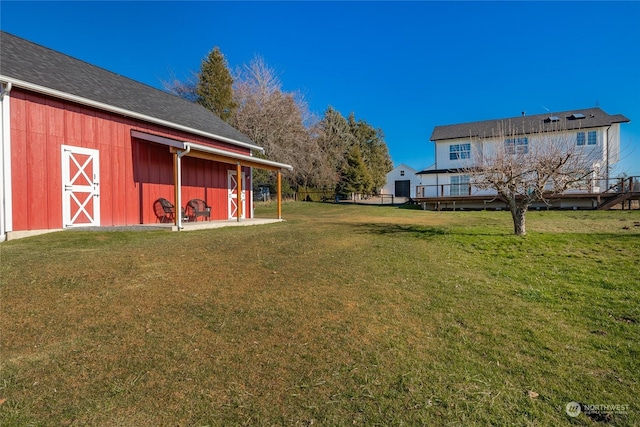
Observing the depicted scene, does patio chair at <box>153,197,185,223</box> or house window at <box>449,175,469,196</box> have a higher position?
house window at <box>449,175,469,196</box>

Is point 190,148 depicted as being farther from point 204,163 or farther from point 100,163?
point 204,163

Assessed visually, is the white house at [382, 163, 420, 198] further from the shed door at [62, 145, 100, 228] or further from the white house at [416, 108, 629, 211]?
the shed door at [62, 145, 100, 228]

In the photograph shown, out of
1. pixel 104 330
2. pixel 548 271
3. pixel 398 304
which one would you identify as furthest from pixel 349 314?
pixel 548 271

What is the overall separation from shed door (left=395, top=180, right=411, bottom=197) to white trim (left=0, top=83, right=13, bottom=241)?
38.7 m

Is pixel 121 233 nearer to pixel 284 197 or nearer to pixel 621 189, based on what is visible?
pixel 284 197

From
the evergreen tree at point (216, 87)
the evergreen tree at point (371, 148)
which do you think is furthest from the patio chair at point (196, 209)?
the evergreen tree at point (371, 148)

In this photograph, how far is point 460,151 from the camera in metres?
27.7

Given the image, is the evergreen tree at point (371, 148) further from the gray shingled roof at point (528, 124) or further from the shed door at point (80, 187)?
the shed door at point (80, 187)

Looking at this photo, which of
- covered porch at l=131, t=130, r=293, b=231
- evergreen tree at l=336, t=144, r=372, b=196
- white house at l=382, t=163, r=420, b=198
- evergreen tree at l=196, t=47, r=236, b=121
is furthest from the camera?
white house at l=382, t=163, r=420, b=198

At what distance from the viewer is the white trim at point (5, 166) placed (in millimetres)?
7730

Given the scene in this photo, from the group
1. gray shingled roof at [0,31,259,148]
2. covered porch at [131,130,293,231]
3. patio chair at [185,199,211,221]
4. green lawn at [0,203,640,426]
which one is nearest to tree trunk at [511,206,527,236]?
green lawn at [0,203,640,426]

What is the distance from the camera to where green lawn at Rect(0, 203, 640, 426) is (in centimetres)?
226

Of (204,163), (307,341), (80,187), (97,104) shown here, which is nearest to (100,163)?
(80,187)

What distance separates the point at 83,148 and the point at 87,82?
2.77 meters
